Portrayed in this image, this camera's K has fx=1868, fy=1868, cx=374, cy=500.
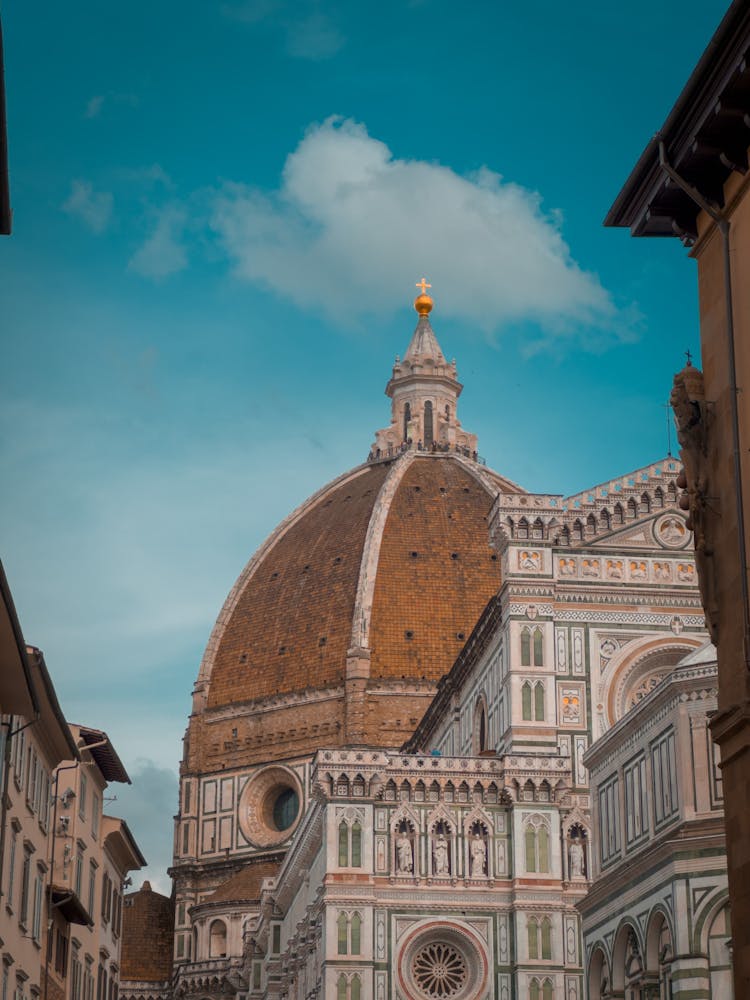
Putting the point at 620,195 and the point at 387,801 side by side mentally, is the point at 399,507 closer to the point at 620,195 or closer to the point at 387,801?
the point at 387,801

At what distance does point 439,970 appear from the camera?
50.7 metres

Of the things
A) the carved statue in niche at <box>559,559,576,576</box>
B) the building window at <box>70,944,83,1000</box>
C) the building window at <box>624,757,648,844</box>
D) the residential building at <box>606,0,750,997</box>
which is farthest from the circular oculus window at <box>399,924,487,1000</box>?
the residential building at <box>606,0,750,997</box>

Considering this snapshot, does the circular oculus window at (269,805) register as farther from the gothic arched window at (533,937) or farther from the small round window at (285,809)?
the gothic arched window at (533,937)

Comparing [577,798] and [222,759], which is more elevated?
[222,759]

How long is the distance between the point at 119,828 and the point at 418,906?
8.62 meters

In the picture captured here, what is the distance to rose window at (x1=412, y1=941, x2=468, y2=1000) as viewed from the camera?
50281 millimetres

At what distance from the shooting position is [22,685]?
97.9ft

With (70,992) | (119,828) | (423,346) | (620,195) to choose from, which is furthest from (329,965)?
(423,346)

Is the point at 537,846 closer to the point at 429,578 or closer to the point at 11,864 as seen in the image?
the point at 11,864

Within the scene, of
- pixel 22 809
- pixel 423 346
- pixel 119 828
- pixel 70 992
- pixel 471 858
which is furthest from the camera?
pixel 423 346

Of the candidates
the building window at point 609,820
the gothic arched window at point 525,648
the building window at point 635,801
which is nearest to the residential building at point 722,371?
the building window at point 635,801

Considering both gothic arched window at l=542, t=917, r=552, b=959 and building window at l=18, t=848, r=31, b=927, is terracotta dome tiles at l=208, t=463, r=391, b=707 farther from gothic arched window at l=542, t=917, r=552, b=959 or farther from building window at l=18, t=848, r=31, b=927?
building window at l=18, t=848, r=31, b=927

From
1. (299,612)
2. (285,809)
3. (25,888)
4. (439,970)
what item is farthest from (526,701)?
(299,612)

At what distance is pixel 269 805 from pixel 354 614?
447 inches
